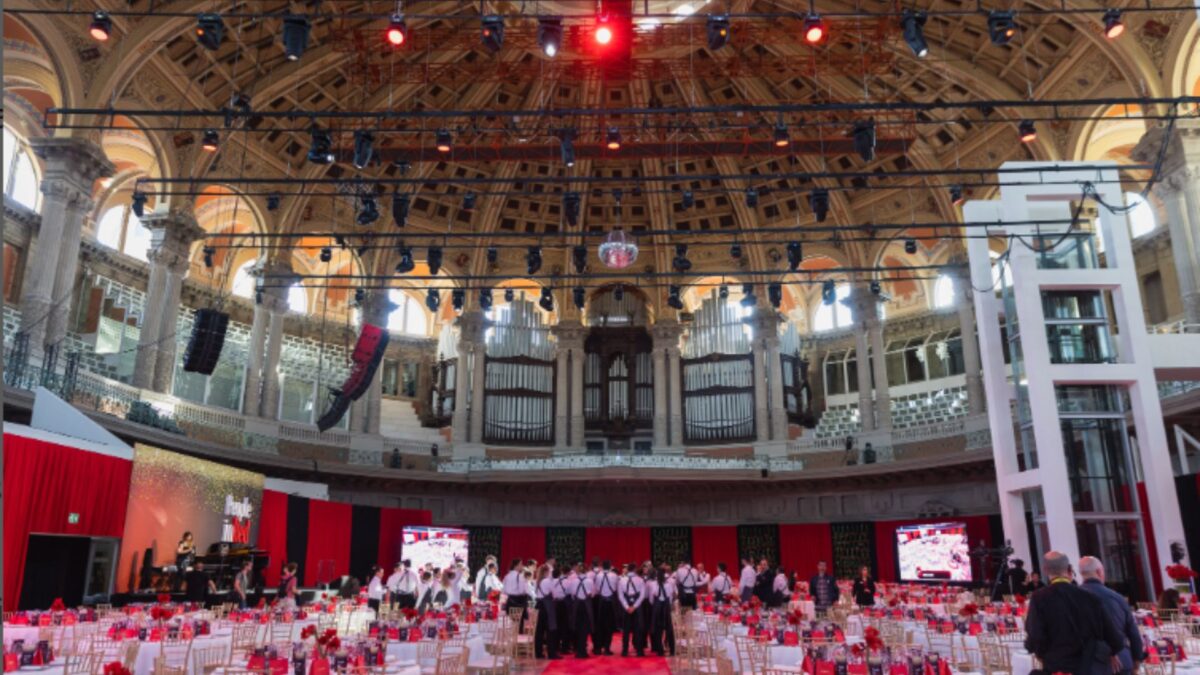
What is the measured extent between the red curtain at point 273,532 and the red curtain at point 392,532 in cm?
344

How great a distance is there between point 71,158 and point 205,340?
455cm

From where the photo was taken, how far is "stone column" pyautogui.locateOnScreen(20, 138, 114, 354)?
16.8 m

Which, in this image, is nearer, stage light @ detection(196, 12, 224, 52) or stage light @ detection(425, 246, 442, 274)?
stage light @ detection(196, 12, 224, 52)

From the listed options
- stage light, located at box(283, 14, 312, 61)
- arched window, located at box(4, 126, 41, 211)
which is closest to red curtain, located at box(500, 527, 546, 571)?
arched window, located at box(4, 126, 41, 211)

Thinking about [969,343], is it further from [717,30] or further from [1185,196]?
[717,30]

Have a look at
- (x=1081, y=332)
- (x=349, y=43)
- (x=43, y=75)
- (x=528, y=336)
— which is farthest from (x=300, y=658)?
(x=528, y=336)

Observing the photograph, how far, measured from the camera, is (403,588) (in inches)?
587

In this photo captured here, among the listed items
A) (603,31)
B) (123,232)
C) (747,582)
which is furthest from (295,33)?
(123,232)

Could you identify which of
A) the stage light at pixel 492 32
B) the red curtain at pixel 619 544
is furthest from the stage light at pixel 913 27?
the red curtain at pixel 619 544

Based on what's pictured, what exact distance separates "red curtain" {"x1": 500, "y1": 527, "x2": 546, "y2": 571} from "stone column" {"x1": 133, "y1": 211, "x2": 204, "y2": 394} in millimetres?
10227

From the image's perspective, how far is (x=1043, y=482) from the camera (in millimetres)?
14375

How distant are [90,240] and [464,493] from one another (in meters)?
12.2

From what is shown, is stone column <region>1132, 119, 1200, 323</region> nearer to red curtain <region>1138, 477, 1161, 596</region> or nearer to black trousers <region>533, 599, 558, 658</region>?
red curtain <region>1138, 477, 1161, 596</region>

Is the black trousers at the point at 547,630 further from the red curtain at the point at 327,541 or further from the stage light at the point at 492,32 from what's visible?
Result: the red curtain at the point at 327,541
